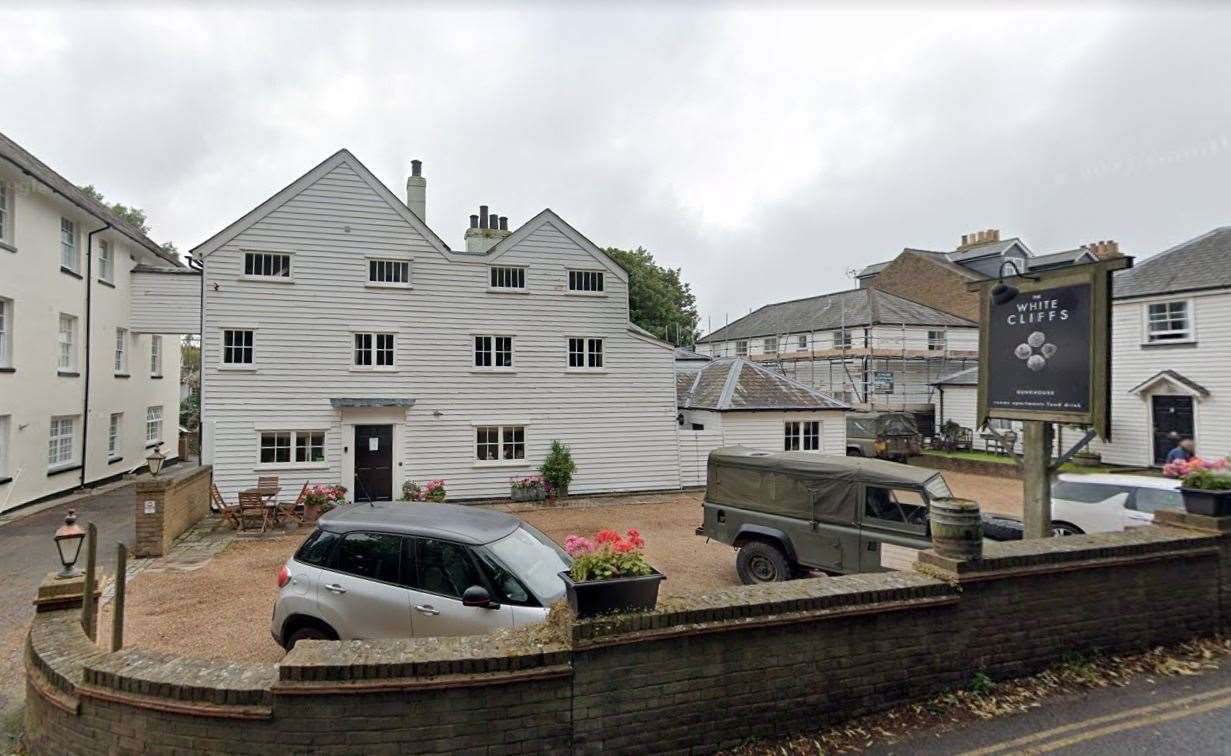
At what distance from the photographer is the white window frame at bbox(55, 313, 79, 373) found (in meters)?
16.7

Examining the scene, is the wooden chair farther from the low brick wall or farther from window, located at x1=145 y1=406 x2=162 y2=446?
window, located at x1=145 y1=406 x2=162 y2=446

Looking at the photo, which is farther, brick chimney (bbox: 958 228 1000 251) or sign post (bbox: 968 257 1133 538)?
brick chimney (bbox: 958 228 1000 251)

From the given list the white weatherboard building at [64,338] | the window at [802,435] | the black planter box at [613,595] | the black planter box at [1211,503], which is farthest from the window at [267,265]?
the black planter box at [1211,503]

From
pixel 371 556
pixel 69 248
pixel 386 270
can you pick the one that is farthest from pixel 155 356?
pixel 371 556

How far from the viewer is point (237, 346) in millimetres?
15789

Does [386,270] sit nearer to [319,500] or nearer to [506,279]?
[506,279]

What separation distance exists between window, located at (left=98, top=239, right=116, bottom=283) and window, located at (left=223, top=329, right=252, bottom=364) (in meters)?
7.49

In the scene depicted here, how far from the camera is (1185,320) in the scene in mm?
A: 20000

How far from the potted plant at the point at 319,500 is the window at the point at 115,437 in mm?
10863

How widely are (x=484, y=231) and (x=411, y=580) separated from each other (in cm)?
1869

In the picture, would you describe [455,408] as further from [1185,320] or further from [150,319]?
[1185,320]

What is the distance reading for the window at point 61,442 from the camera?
54.5 ft

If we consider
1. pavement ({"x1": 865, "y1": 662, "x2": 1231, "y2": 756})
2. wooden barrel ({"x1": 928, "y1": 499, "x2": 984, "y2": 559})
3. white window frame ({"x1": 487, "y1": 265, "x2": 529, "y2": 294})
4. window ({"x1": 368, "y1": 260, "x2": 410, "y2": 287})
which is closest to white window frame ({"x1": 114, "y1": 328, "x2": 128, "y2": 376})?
window ({"x1": 368, "y1": 260, "x2": 410, "y2": 287})

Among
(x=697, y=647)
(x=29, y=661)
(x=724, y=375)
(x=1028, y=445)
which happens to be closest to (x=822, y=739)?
(x=697, y=647)
